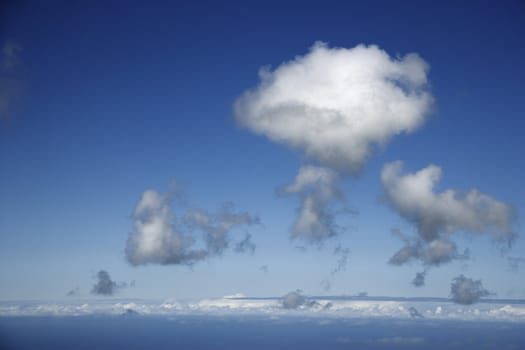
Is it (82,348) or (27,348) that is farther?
(82,348)

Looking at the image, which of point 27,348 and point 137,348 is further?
point 137,348

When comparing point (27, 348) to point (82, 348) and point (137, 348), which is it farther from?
point (137, 348)

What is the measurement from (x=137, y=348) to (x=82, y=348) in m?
25.8

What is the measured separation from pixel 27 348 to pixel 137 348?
52.1 m

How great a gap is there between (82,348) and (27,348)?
2751 cm

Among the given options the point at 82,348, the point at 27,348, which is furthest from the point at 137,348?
the point at 27,348

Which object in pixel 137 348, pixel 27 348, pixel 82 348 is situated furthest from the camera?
pixel 137 348

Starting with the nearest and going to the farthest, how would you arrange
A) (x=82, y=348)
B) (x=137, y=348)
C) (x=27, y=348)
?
(x=27, y=348)
(x=82, y=348)
(x=137, y=348)

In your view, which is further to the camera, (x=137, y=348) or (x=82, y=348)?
(x=137, y=348)

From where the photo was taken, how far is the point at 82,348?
177 m

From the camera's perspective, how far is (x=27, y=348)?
15312cm
